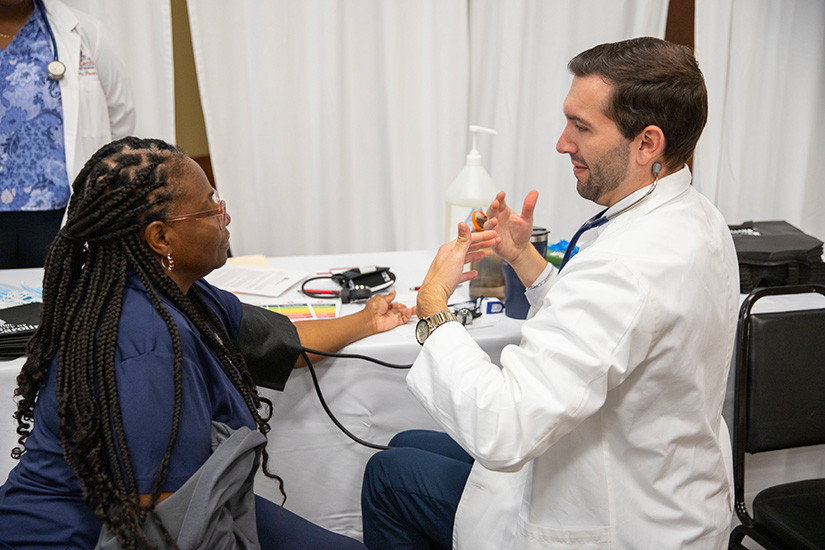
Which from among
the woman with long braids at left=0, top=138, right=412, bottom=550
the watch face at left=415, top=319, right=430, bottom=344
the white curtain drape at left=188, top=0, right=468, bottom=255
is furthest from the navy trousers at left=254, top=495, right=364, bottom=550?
the white curtain drape at left=188, top=0, right=468, bottom=255

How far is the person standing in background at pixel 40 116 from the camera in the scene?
2078mm

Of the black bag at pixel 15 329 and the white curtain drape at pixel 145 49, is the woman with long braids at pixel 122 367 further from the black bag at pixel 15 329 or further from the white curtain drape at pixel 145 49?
the white curtain drape at pixel 145 49

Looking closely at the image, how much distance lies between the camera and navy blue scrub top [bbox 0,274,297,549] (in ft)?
3.05

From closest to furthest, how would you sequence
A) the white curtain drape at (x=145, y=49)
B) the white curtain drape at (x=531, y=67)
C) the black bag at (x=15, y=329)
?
the black bag at (x=15, y=329)
the white curtain drape at (x=145, y=49)
the white curtain drape at (x=531, y=67)

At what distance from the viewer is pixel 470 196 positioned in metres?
1.79

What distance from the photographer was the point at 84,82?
218 cm

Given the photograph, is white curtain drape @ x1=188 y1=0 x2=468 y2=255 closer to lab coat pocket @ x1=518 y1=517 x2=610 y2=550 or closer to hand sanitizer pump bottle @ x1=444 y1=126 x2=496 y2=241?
hand sanitizer pump bottle @ x1=444 y1=126 x2=496 y2=241

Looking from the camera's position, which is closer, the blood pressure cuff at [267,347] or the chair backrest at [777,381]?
the blood pressure cuff at [267,347]

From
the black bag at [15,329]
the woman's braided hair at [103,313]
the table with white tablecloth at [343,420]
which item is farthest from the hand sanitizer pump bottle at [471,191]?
the black bag at [15,329]

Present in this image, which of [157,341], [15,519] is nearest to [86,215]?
[157,341]

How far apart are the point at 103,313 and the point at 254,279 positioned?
2.64 feet

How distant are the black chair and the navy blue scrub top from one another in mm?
1120

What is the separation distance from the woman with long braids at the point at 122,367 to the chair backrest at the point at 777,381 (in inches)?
42.0

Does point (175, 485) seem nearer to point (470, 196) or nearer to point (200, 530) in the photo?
point (200, 530)
